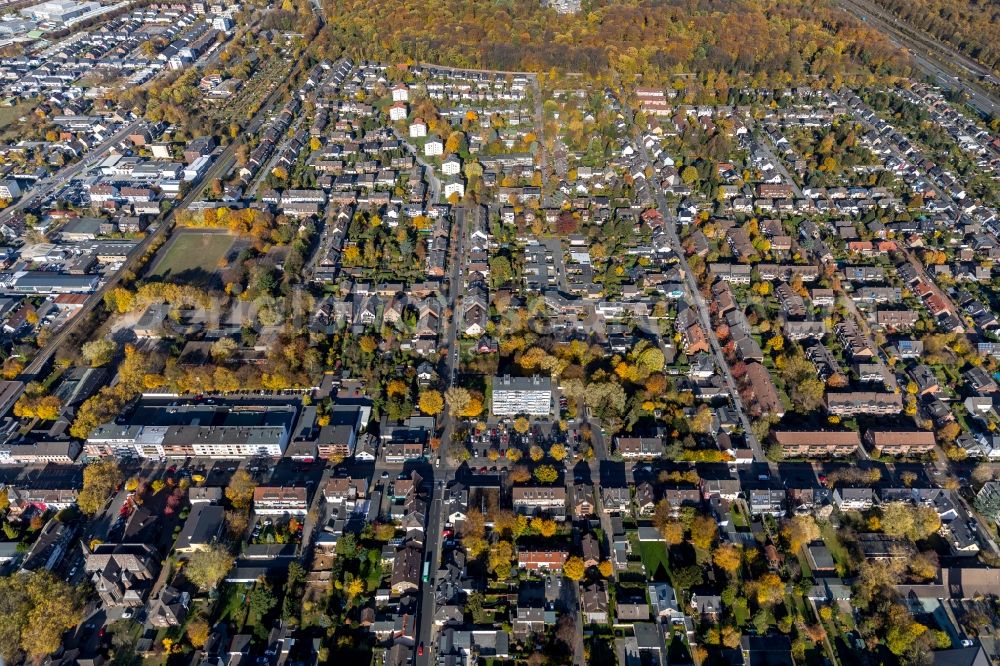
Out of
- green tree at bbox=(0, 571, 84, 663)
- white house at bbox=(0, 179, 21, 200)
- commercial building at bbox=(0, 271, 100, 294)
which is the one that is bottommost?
green tree at bbox=(0, 571, 84, 663)

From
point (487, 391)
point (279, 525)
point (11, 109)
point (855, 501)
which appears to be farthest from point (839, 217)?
point (11, 109)

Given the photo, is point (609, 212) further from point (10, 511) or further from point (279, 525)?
point (10, 511)

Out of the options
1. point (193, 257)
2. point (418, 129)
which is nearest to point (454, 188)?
point (418, 129)

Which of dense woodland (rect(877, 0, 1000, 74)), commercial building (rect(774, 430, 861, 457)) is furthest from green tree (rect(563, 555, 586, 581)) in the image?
dense woodland (rect(877, 0, 1000, 74))

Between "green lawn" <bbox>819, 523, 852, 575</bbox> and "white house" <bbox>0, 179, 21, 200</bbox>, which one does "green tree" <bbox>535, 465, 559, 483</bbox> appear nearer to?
"green lawn" <bbox>819, 523, 852, 575</bbox>

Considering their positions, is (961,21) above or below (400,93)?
above

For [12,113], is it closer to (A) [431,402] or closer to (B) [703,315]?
(A) [431,402]
